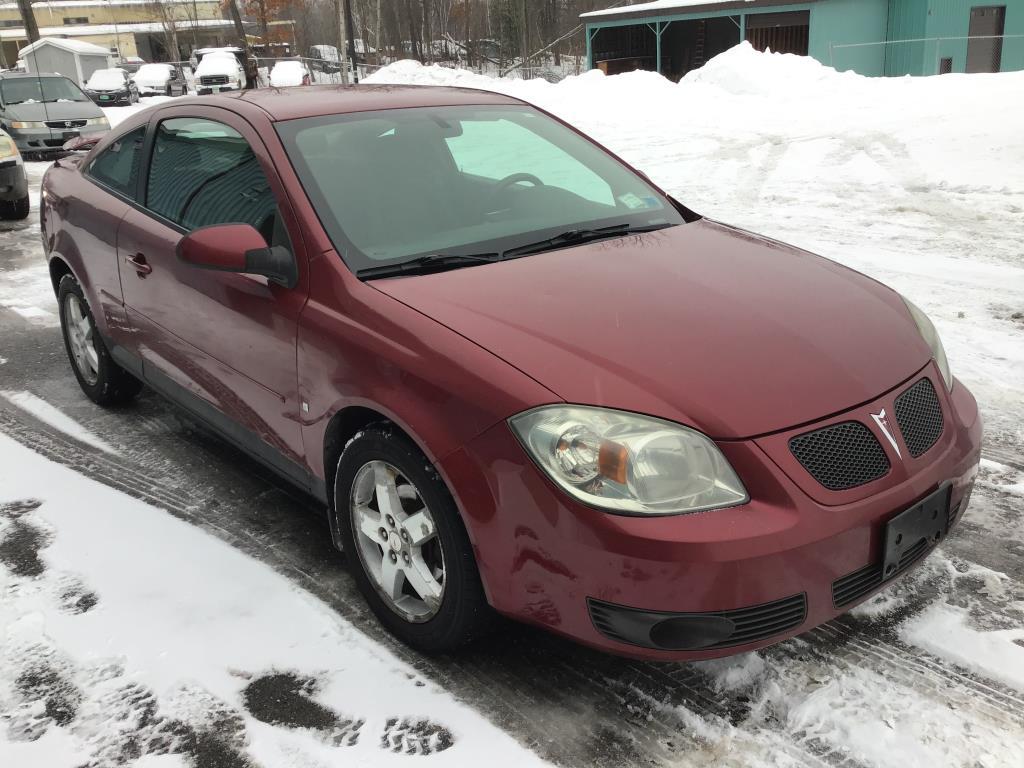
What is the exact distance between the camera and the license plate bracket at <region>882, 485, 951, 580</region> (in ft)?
7.41

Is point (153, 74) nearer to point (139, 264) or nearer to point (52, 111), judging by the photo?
point (52, 111)

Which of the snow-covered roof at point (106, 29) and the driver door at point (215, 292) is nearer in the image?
the driver door at point (215, 292)

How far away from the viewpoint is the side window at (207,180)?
314 centimetres

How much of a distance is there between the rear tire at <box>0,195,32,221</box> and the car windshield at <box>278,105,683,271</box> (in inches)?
339

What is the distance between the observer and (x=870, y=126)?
468 inches

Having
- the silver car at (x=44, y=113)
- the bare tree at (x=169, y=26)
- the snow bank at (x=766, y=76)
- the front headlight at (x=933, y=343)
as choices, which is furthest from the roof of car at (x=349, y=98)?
the bare tree at (x=169, y=26)

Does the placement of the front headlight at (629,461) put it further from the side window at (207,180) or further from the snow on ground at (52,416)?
the snow on ground at (52,416)

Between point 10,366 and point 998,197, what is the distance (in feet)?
26.4

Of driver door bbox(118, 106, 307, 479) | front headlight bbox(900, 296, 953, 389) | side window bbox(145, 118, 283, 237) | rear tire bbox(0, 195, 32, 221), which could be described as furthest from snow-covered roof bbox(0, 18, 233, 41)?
front headlight bbox(900, 296, 953, 389)

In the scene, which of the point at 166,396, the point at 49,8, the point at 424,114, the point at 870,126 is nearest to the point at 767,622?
the point at 424,114

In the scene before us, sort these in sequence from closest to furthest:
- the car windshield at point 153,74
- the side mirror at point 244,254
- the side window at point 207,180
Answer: the side mirror at point 244,254
the side window at point 207,180
the car windshield at point 153,74

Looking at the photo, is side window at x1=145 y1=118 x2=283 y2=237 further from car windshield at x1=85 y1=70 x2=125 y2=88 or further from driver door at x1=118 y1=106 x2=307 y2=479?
car windshield at x1=85 y1=70 x2=125 y2=88

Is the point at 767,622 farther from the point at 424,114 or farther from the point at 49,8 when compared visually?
the point at 49,8

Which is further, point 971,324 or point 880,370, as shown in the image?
point 971,324
